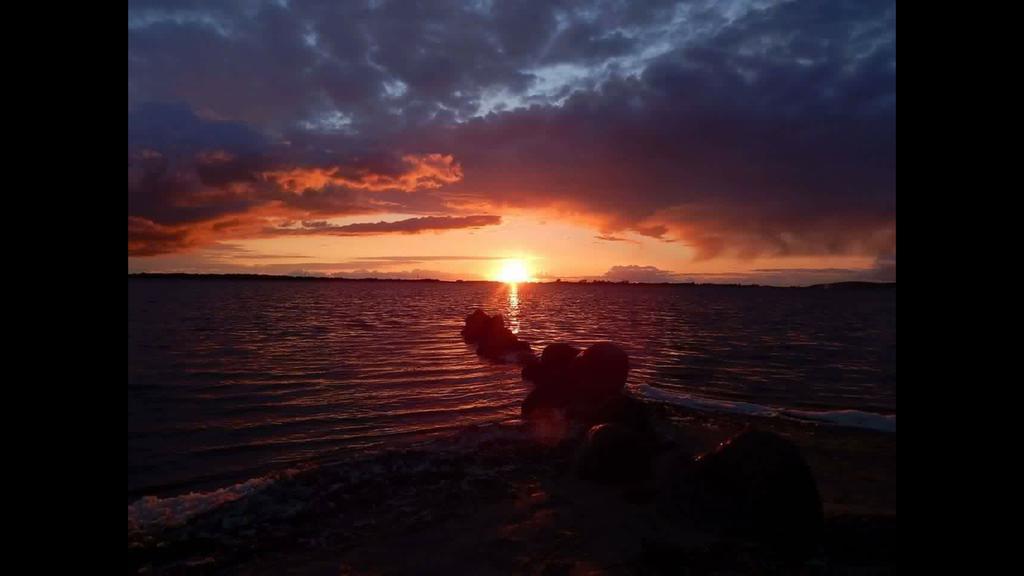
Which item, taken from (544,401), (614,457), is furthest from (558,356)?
(614,457)

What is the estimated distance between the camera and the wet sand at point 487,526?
274 inches

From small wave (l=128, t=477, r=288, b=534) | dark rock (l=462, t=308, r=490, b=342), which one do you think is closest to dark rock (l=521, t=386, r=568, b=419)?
small wave (l=128, t=477, r=288, b=534)

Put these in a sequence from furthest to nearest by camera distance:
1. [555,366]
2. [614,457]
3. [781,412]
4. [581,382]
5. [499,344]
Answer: [499,344]
[555,366]
[581,382]
[781,412]
[614,457]

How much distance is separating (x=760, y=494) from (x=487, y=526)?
401 cm

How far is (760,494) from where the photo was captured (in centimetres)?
777

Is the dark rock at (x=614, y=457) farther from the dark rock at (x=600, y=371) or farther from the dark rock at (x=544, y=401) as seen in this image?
the dark rock at (x=600, y=371)

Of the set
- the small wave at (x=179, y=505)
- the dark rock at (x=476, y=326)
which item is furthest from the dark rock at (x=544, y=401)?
the dark rock at (x=476, y=326)

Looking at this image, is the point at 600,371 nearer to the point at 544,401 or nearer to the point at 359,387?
the point at 544,401

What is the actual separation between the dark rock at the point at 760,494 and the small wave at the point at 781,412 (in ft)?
28.4

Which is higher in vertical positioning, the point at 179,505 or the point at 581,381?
the point at 581,381

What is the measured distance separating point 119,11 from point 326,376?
22.1 meters

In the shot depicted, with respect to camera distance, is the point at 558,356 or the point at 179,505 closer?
the point at 179,505

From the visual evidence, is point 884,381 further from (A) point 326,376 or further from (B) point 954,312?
(B) point 954,312

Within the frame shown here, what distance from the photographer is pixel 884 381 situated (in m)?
22.4
